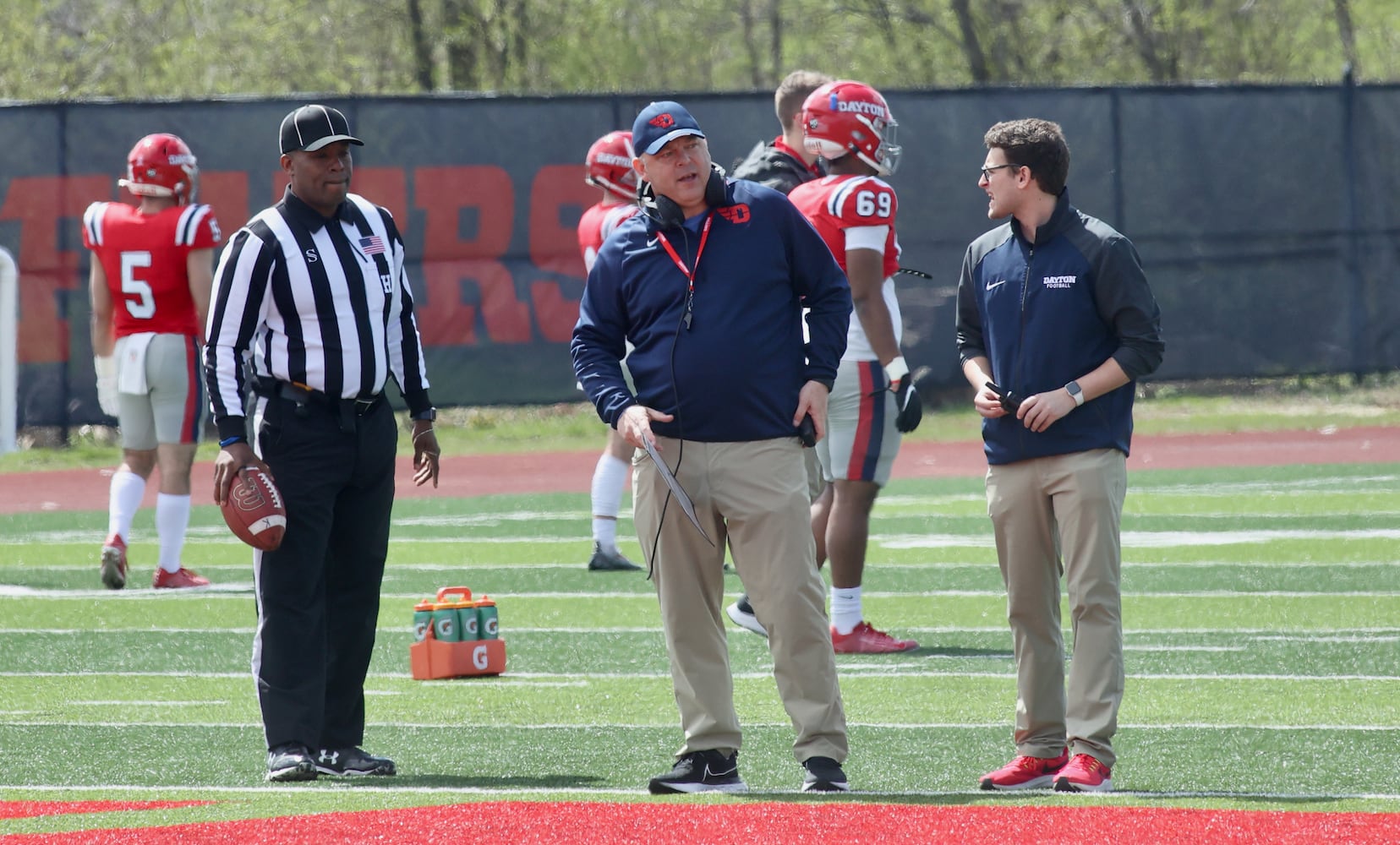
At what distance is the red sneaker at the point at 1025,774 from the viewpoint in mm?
5223

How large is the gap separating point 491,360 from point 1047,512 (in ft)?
38.5

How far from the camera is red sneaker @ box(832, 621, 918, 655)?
A: 7734 mm

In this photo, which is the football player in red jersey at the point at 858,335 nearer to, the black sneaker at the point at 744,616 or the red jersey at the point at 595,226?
the black sneaker at the point at 744,616

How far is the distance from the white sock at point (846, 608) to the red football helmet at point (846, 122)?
5.50 ft

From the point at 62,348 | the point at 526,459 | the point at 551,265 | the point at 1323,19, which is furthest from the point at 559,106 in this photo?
the point at 1323,19

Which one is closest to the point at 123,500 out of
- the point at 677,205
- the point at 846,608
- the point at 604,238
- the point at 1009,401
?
the point at 604,238

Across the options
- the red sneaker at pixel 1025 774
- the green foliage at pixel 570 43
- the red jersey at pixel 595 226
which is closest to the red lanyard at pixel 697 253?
the red sneaker at pixel 1025 774

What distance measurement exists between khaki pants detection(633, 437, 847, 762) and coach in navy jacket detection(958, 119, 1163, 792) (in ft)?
1.72

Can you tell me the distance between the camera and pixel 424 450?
596cm

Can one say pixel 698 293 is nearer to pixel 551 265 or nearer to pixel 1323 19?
pixel 551 265

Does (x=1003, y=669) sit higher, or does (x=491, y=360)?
Answer: (x=491, y=360)

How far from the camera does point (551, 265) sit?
660 inches

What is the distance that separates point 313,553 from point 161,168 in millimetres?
4358

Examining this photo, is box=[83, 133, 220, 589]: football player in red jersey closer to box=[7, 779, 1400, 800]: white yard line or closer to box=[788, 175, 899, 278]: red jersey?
box=[788, 175, 899, 278]: red jersey
